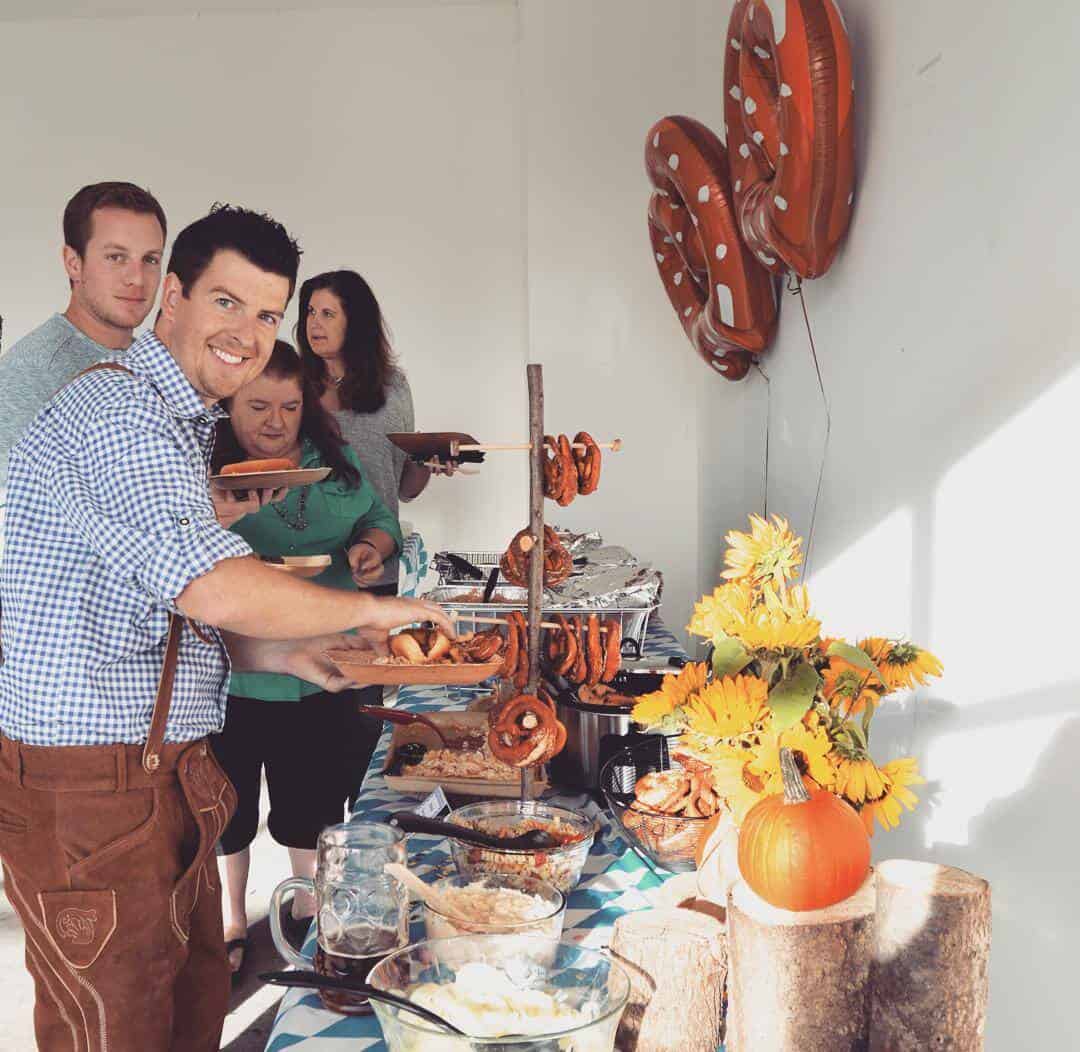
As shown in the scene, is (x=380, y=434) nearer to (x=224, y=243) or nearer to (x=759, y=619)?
(x=224, y=243)

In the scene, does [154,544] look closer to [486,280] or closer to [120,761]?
[120,761]

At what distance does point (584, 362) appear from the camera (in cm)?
373

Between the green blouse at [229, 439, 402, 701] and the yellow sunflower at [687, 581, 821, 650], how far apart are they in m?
1.40

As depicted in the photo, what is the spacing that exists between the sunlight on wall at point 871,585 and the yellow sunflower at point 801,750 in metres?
0.55

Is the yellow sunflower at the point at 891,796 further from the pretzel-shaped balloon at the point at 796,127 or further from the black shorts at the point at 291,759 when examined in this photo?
the black shorts at the point at 291,759

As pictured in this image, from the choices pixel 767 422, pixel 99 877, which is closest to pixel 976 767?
pixel 99 877

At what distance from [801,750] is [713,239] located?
1500mm

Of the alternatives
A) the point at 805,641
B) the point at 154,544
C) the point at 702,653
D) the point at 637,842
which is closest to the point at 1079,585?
the point at 805,641

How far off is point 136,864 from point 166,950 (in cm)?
13

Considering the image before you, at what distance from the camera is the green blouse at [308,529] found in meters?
2.25

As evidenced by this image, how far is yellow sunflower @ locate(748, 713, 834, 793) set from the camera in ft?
3.03

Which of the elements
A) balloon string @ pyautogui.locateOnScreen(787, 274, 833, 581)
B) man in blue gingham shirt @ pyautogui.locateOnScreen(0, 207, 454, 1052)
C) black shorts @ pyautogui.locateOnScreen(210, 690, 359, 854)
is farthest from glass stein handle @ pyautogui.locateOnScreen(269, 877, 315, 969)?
black shorts @ pyautogui.locateOnScreen(210, 690, 359, 854)

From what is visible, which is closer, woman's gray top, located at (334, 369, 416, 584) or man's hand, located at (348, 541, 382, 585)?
man's hand, located at (348, 541, 382, 585)

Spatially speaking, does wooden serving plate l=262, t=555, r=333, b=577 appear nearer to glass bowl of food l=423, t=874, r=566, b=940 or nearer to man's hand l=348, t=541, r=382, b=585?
man's hand l=348, t=541, r=382, b=585
